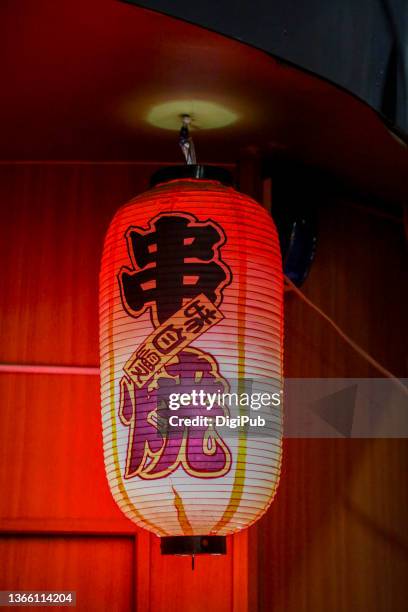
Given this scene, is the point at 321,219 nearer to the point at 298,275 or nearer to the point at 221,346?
the point at 298,275

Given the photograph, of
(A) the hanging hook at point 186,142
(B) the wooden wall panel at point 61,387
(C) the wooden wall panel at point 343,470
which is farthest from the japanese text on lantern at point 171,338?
(C) the wooden wall panel at point 343,470

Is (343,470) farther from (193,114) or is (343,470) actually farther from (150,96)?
(150,96)

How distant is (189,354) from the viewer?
152 inches

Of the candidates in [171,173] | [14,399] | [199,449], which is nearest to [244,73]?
[171,173]

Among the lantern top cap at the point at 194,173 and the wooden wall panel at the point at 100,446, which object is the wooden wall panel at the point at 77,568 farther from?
the lantern top cap at the point at 194,173

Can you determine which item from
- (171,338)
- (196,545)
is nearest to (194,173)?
(171,338)

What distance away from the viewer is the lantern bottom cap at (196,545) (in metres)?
3.93

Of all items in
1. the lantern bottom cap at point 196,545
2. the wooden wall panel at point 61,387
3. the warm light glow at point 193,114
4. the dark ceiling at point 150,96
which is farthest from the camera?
the wooden wall panel at point 61,387

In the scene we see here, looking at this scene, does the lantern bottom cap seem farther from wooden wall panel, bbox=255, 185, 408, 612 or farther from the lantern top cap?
the lantern top cap

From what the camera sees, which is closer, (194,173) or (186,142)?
(194,173)

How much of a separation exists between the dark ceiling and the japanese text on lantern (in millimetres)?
608

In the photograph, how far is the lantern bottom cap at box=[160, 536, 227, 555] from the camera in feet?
12.9

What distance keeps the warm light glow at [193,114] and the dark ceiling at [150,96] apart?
41 mm

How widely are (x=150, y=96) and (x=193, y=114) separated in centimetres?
26
